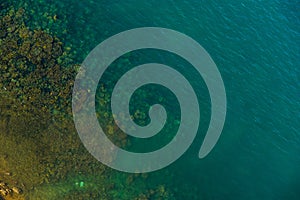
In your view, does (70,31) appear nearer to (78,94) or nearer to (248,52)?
(78,94)

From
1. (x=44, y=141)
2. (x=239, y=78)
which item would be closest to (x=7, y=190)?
(x=44, y=141)

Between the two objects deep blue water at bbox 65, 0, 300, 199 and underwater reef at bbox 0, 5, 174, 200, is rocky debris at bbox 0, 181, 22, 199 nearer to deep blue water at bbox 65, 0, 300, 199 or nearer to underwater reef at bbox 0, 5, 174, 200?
underwater reef at bbox 0, 5, 174, 200

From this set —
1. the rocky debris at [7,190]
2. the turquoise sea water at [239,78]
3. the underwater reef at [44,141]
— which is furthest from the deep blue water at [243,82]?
the rocky debris at [7,190]

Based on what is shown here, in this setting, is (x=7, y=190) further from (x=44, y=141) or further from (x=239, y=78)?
(x=239, y=78)

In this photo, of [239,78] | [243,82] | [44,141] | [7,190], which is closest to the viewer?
[7,190]

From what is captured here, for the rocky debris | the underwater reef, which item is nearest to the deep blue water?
the underwater reef

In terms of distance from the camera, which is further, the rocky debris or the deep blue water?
the deep blue water

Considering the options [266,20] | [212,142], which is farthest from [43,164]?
[266,20]

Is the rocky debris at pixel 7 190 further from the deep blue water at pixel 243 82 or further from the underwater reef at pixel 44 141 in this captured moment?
the deep blue water at pixel 243 82
